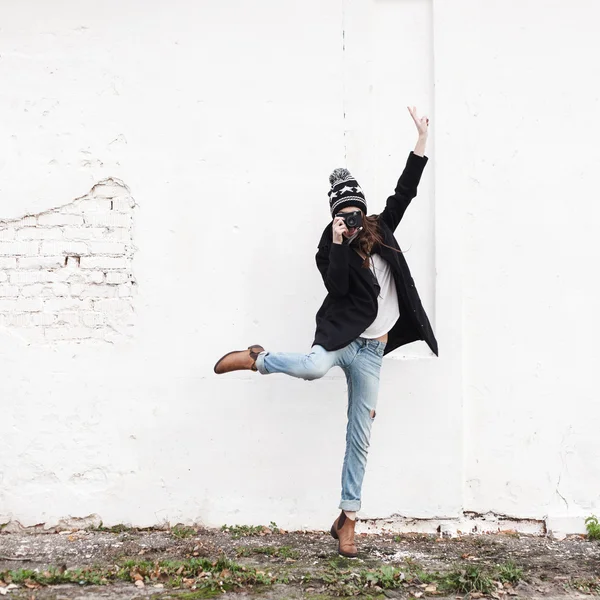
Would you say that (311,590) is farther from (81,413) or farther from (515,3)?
(515,3)

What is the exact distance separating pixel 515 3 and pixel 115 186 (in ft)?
8.82

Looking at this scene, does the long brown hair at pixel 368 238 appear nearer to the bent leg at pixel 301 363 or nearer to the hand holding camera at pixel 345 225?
the hand holding camera at pixel 345 225

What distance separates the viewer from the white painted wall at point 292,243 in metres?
4.73

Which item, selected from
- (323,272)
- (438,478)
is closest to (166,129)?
(323,272)

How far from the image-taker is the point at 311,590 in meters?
3.92

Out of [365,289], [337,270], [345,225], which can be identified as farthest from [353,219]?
[365,289]

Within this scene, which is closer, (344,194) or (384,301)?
(344,194)

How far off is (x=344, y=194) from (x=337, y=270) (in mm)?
423

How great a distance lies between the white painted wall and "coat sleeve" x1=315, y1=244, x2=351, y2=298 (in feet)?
2.02

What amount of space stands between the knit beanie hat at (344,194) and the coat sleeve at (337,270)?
0.23 m

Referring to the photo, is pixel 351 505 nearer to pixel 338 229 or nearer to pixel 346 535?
pixel 346 535

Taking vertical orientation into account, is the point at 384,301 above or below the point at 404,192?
below

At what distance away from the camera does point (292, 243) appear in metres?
4.78

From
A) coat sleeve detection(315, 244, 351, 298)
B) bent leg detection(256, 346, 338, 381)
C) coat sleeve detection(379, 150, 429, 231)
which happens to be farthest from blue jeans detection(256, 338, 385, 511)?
coat sleeve detection(379, 150, 429, 231)
